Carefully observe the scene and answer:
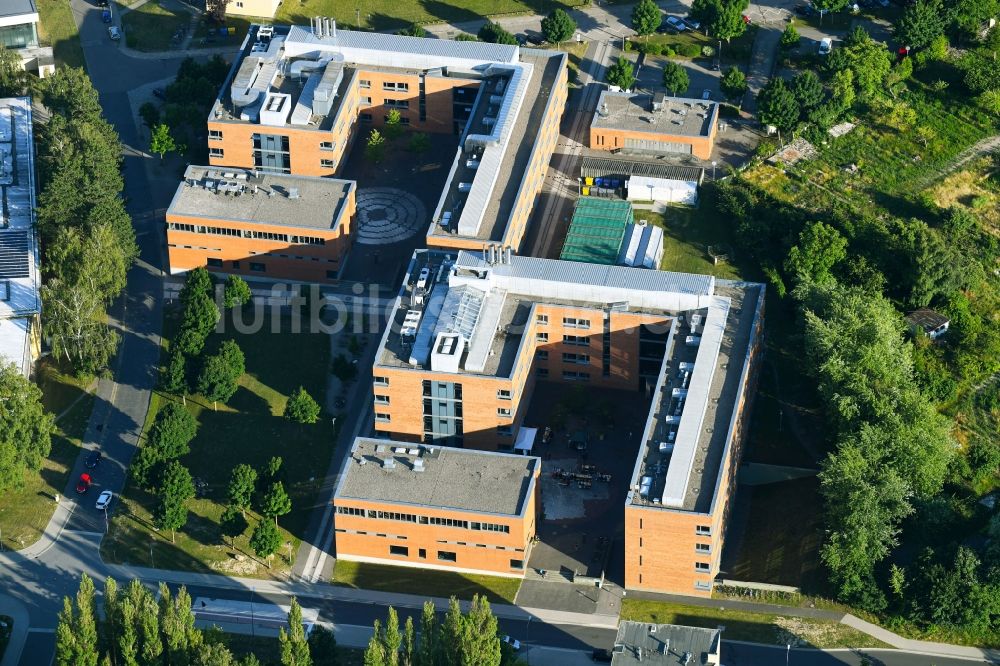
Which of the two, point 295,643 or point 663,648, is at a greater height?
point 663,648

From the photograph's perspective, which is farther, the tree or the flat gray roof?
the flat gray roof

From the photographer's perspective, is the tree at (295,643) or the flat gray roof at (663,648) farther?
the flat gray roof at (663,648)

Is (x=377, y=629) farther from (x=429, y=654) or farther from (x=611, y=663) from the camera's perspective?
(x=611, y=663)

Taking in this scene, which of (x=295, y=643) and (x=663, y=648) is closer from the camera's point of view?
Result: (x=295, y=643)
